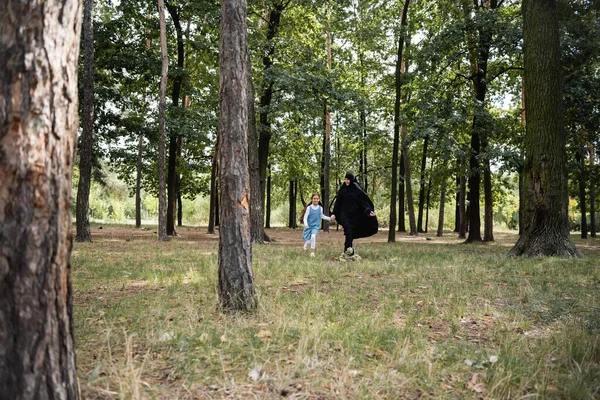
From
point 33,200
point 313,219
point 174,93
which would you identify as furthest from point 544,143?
point 174,93

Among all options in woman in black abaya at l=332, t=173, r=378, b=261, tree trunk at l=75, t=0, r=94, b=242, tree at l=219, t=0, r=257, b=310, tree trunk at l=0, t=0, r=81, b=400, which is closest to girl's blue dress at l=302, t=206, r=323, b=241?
woman in black abaya at l=332, t=173, r=378, b=261

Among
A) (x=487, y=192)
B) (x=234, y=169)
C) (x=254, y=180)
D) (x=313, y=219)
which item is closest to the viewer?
(x=234, y=169)

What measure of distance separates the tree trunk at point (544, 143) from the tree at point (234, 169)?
9568 mm

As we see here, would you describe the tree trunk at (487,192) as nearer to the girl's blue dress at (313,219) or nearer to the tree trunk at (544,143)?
the tree trunk at (544,143)

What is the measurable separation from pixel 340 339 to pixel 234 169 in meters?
2.43

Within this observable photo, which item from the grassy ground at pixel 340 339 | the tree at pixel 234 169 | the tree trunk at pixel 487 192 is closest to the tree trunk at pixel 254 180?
the grassy ground at pixel 340 339

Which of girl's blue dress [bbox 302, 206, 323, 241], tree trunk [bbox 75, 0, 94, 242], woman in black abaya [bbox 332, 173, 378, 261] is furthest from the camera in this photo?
tree trunk [bbox 75, 0, 94, 242]

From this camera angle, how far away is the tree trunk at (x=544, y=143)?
12070mm

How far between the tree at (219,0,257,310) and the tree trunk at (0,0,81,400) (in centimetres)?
296

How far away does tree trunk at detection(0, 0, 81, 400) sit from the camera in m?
2.45

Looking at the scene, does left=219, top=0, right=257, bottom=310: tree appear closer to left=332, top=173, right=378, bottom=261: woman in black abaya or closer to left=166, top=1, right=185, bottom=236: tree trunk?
left=332, top=173, right=378, bottom=261: woman in black abaya

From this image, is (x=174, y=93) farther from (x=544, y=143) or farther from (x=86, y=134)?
(x=544, y=143)

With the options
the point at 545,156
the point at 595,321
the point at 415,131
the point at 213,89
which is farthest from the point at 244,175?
the point at 213,89

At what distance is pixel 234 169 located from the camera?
5.57 m
